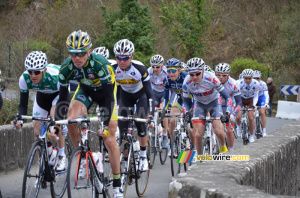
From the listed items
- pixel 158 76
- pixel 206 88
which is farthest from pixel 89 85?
pixel 158 76

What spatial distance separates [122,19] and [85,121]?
78.1 ft

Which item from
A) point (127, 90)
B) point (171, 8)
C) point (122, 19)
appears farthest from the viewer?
point (171, 8)

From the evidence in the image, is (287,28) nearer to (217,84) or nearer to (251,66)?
(251,66)

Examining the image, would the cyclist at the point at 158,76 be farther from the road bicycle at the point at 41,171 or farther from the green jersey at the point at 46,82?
→ the road bicycle at the point at 41,171

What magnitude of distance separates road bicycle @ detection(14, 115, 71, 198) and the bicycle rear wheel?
0.73m

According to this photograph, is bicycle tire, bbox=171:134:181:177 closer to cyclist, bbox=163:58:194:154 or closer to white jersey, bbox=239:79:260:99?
cyclist, bbox=163:58:194:154

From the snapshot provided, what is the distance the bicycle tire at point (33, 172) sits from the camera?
7.05 meters

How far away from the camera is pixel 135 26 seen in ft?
97.1

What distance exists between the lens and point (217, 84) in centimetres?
1048

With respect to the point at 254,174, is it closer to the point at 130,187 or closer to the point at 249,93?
the point at 130,187

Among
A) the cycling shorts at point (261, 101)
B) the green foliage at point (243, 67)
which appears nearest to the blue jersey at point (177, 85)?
the cycling shorts at point (261, 101)

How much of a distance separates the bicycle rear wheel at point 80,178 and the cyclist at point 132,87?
1.92 meters

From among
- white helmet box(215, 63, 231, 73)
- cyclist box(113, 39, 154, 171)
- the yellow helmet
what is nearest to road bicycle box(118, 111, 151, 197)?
cyclist box(113, 39, 154, 171)

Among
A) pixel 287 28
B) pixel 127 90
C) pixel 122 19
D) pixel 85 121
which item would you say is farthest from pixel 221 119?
pixel 287 28
